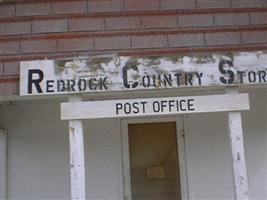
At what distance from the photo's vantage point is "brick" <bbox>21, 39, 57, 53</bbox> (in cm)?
521

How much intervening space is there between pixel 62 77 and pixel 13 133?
1846mm

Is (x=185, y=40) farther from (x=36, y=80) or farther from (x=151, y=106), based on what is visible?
(x=36, y=80)

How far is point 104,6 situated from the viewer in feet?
17.6

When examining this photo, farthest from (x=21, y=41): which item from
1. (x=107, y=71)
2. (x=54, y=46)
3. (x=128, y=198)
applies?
(x=128, y=198)

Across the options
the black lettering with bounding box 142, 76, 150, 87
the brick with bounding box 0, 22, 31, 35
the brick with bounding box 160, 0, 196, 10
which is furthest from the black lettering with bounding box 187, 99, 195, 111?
the brick with bounding box 0, 22, 31, 35

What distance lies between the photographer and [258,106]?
6.40 metres

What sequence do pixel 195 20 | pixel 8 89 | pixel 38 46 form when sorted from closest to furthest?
pixel 8 89, pixel 38 46, pixel 195 20

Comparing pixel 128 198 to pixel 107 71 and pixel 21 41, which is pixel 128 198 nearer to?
pixel 107 71

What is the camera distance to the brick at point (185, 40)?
5.24 meters

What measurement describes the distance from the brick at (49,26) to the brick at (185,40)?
123 cm

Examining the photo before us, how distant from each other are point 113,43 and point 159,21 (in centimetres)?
59

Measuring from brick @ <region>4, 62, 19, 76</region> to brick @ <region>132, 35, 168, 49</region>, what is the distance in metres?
1.33

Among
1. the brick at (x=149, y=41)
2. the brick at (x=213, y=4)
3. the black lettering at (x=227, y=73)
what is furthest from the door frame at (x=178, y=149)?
the brick at (x=213, y=4)

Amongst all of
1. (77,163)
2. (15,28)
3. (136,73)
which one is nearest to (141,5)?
(136,73)
